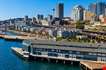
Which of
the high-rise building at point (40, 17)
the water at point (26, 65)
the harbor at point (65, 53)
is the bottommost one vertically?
the water at point (26, 65)

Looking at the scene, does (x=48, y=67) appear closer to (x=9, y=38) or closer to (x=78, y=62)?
(x=78, y=62)

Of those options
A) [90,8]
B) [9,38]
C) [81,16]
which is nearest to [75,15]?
[81,16]

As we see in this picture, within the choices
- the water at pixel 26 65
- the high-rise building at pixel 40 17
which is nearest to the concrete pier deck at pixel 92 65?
the water at pixel 26 65

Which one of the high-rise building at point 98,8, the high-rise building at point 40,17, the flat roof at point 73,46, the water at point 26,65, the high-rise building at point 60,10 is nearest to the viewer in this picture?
the water at point 26,65

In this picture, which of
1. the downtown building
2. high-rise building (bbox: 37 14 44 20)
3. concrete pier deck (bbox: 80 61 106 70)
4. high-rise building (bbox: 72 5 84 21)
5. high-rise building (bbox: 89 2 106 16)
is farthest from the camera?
high-rise building (bbox: 37 14 44 20)

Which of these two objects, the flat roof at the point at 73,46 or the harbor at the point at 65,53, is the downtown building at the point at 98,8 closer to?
the flat roof at the point at 73,46

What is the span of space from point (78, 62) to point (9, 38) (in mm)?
22274

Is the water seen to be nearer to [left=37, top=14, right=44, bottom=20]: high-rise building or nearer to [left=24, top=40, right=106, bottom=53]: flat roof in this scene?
[left=24, top=40, right=106, bottom=53]: flat roof

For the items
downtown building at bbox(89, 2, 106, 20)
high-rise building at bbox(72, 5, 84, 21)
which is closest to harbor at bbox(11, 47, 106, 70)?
high-rise building at bbox(72, 5, 84, 21)

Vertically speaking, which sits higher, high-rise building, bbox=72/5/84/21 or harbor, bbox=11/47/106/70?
high-rise building, bbox=72/5/84/21

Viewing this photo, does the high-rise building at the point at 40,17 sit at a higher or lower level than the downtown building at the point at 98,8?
lower

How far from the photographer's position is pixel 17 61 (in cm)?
2434

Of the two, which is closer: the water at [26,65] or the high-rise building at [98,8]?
the water at [26,65]

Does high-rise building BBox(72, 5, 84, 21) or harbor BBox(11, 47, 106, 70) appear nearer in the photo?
harbor BBox(11, 47, 106, 70)
